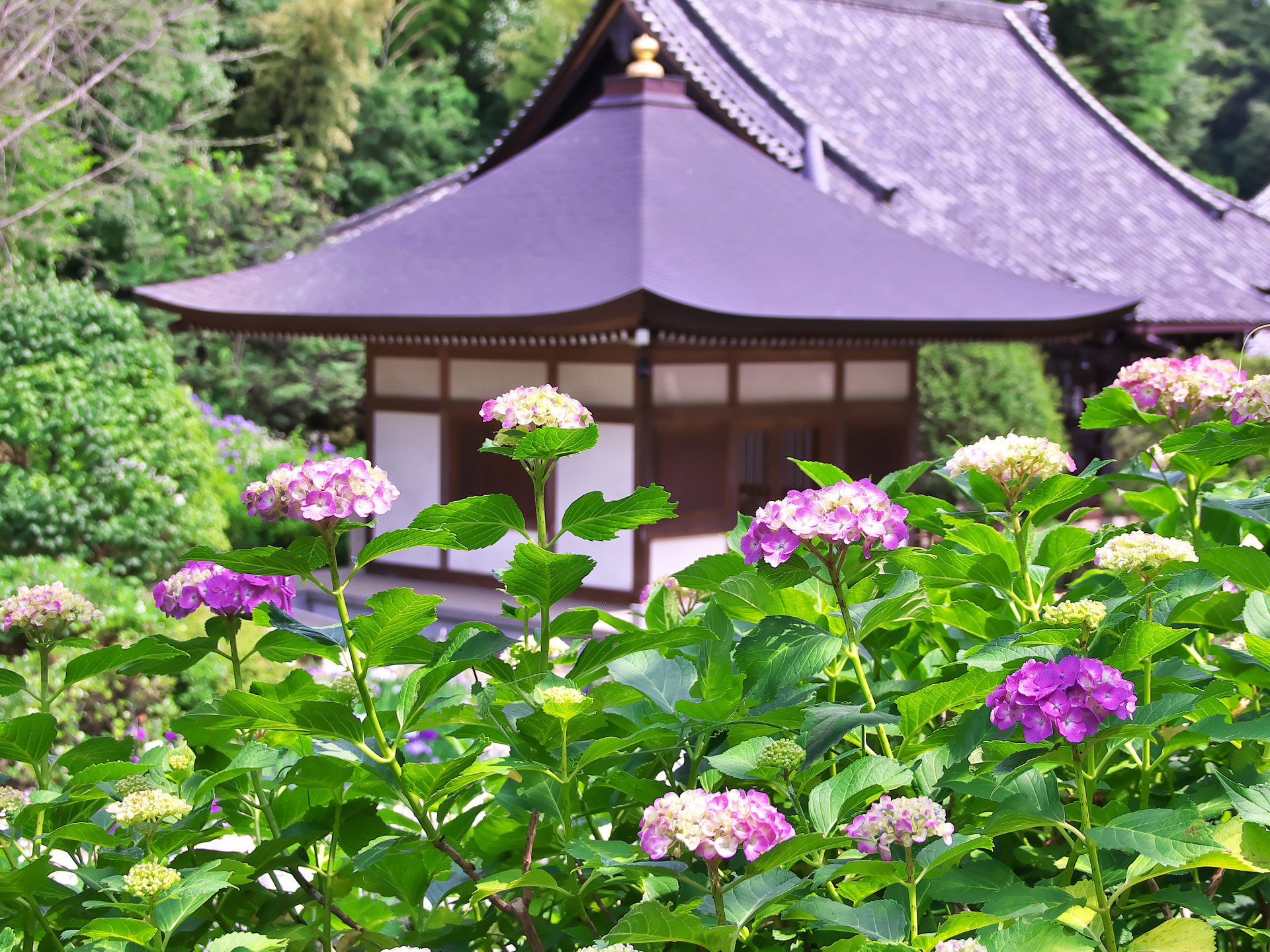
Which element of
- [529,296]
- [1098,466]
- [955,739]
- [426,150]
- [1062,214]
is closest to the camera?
[955,739]

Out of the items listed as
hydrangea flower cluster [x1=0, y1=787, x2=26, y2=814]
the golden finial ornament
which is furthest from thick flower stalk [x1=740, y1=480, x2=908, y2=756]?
the golden finial ornament

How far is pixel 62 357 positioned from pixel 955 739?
7.48 metres

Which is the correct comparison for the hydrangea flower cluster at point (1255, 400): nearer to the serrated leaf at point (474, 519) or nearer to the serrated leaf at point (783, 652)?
the serrated leaf at point (783, 652)

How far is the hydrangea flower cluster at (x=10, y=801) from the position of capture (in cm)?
124

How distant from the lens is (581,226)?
8898 mm

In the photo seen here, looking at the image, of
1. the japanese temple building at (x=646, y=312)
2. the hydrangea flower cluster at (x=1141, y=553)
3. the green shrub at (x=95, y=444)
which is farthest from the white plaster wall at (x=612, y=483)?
the hydrangea flower cluster at (x=1141, y=553)

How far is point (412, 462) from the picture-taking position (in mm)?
10172

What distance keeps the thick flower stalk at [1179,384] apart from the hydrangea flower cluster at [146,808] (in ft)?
3.92

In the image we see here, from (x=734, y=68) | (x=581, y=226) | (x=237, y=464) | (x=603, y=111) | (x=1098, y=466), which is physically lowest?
(x=237, y=464)

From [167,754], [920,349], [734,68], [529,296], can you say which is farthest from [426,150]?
[167,754]

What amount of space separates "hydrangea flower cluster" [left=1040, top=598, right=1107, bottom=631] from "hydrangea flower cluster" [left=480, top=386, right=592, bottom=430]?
1.47 ft

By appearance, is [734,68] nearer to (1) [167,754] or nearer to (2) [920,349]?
(2) [920,349]

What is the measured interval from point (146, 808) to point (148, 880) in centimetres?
9

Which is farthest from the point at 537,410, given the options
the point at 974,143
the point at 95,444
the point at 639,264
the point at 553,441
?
the point at 974,143
